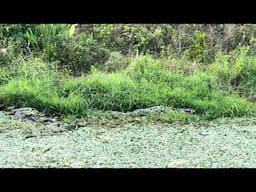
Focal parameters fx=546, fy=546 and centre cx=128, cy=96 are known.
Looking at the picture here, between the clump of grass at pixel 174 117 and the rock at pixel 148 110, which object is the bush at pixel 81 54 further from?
the clump of grass at pixel 174 117

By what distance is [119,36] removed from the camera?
5.13 meters

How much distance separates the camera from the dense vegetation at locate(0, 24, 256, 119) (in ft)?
14.9

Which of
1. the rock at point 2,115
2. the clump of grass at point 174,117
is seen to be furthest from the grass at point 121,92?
the rock at point 2,115

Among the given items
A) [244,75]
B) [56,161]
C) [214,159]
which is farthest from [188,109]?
[56,161]

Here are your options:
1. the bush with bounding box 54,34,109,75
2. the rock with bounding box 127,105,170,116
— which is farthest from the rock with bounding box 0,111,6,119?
the rock with bounding box 127,105,170,116

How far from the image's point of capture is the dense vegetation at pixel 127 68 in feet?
14.9

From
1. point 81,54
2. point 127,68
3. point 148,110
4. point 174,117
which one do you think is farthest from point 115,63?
point 174,117

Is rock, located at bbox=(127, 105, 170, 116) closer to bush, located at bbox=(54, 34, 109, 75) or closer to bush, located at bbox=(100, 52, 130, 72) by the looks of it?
bush, located at bbox=(100, 52, 130, 72)

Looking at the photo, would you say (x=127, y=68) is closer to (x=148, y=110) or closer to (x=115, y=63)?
(x=115, y=63)
